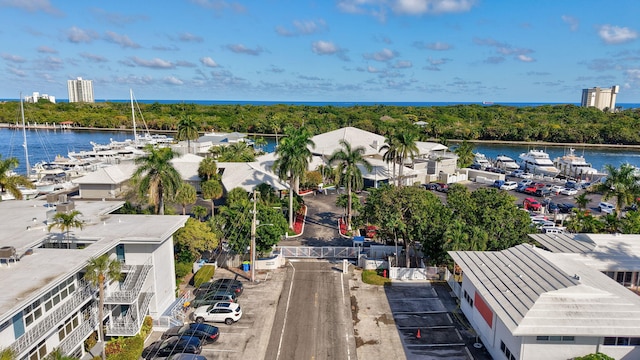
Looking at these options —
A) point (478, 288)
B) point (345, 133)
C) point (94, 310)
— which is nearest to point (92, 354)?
point (94, 310)

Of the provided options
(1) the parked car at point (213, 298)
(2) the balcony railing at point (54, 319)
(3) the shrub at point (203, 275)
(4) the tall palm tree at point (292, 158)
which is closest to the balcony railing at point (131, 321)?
(2) the balcony railing at point (54, 319)

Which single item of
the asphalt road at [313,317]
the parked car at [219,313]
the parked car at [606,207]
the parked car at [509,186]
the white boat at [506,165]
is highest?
the white boat at [506,165]

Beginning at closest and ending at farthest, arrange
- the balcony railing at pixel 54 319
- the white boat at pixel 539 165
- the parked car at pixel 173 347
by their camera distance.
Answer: the balcony railing at pixel 54 319 < the parked car at pixel 173 347 < the white boat at pixel 539 165

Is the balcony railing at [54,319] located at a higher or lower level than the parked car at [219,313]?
higher

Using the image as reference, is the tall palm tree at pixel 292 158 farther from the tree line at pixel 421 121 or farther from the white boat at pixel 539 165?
the tree line at pixel 421 121

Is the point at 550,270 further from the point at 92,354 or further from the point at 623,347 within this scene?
the point at 92,354

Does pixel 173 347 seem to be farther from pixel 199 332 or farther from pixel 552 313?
pixel 552 313

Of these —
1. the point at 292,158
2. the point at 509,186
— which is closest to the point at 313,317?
the point at 292,158

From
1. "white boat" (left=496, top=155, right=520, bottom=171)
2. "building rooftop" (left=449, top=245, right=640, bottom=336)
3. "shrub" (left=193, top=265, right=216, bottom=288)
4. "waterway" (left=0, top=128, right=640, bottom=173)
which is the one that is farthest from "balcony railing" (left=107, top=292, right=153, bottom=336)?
"waterway" (left=0, top=128, right=640, bottom=173)
